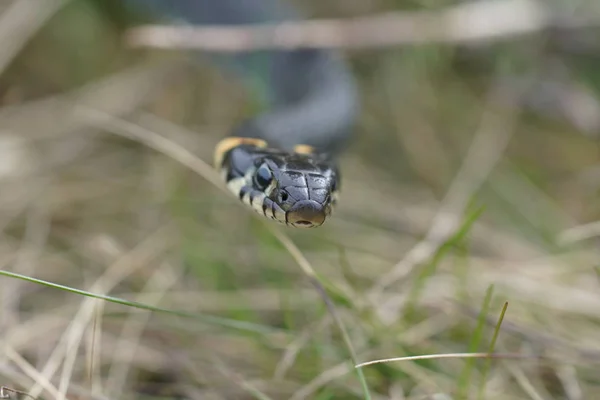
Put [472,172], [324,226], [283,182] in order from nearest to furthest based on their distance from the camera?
[283,182] → [324,226] → [472,172]

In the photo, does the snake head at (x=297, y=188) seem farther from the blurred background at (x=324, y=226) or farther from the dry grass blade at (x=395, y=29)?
the dry grass blade at (x=395, y=29)

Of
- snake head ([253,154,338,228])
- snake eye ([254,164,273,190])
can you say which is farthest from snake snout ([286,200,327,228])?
snake eye ([254,164,273,190])

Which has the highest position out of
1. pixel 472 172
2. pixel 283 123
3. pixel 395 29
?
pixel 395 29

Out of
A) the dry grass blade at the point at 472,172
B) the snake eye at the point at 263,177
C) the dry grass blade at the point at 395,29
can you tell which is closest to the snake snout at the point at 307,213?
the snake eye at the point at 263,177

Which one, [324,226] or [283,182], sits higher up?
[324,226]

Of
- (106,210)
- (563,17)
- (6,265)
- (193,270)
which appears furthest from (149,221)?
(563,17)

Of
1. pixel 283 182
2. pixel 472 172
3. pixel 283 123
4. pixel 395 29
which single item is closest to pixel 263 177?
pixel 283 182

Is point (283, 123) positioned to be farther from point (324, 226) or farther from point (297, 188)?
point (297, 188)
